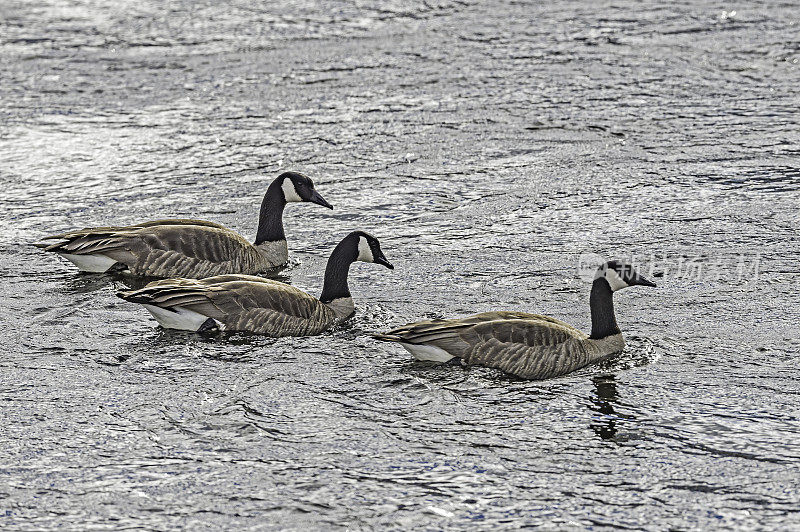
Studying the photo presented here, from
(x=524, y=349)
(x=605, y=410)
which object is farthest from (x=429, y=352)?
(x=605, y=410)

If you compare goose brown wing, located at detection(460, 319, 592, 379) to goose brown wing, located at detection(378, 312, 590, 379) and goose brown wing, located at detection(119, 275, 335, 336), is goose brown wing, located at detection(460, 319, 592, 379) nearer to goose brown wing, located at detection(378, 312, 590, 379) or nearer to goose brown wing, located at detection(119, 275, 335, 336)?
goose brown wing, located at detection(378, 312, 590, 379)

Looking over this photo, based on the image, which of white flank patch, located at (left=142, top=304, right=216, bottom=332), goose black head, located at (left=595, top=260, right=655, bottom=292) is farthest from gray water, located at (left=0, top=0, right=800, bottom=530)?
goose black head, located at (left=595, top=260, right=655, bottom=292)

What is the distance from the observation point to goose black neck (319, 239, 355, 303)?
12641 mm

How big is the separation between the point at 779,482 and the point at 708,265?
16.5ft

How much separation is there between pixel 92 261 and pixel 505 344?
5.18 metres

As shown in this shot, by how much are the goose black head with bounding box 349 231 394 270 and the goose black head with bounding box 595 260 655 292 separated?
93.0 inches

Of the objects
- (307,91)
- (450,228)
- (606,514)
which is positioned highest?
(307,91)

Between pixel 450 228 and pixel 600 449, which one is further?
pixel 450 228

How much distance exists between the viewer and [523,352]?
11.1m

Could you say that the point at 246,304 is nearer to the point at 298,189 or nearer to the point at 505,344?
the point at 505,344

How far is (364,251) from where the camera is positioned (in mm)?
12852

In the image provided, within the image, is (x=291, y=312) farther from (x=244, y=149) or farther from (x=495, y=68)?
(x=495, y=68)

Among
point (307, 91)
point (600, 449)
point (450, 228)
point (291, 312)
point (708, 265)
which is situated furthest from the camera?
point (307, 91)

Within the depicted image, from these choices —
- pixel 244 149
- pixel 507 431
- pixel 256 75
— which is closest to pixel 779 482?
pixel 507 431
